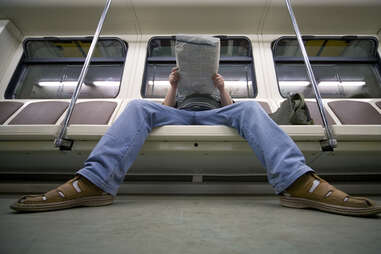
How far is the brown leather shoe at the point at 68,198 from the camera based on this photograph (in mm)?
736

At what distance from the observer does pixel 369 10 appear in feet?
8.39

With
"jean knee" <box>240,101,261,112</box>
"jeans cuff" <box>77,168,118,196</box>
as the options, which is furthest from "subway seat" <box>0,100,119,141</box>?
"jean knee" <box>240,101,261,112</box>

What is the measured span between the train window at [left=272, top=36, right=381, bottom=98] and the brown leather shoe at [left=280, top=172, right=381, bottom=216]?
218cm

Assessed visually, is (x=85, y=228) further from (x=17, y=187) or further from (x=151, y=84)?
(x=151, y=84)

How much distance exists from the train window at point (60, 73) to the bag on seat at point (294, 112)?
227 cm

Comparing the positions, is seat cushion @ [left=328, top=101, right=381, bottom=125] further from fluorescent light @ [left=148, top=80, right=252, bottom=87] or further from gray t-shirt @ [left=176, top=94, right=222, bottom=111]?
gray t-shirt @ [left=176, top=94, right=222, bottom=111]

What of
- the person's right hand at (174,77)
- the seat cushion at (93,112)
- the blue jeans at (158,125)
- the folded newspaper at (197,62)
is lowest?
the blue jeans at (158,125)

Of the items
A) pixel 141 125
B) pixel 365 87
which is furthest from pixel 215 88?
pixel 365 87

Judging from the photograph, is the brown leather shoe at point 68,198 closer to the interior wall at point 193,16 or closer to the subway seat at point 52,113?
the subway seat at point 52,113

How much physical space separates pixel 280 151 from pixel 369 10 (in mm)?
3145

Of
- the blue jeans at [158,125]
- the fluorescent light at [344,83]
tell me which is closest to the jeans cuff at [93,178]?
the blue jeans at [158,125]

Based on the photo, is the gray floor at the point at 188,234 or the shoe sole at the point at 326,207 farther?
the shoe sole at the point at 326,207

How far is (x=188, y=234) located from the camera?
488mm

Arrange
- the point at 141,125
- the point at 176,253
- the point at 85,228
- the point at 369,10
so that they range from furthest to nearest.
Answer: the point at 369,10, the point at 141,125, the point at 85,228, the point at 176,253
